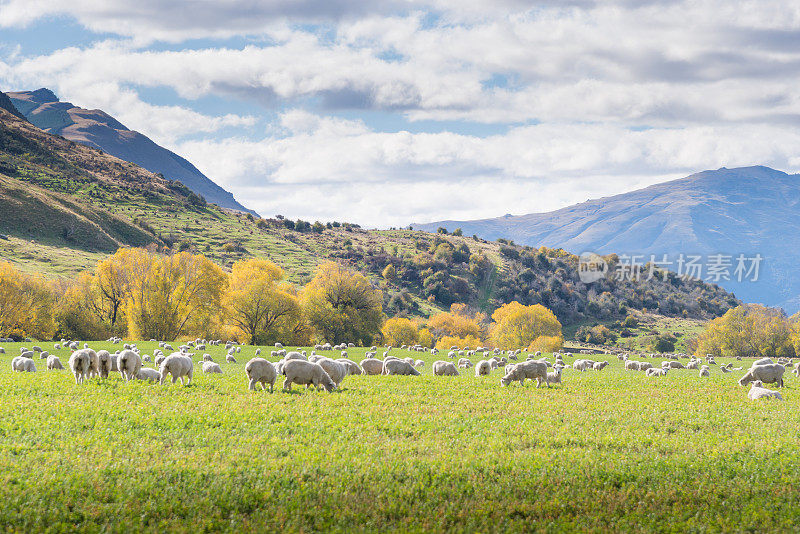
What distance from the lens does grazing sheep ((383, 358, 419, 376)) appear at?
2923 centimetres

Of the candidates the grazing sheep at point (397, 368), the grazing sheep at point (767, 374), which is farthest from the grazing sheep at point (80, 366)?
the grazing sheep at point (767, 374)

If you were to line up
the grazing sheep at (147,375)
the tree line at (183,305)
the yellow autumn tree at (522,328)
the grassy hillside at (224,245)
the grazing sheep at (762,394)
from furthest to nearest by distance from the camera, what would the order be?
the grassy hillside at (224,245) → the yellow autumn tree at (522,328) → the tree line at (183,305) → the grazing sheep at (147,375) → the grazing sheep at (762,394)

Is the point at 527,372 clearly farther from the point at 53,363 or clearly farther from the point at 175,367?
the point at 53,363

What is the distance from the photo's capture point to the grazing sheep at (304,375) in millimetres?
19562

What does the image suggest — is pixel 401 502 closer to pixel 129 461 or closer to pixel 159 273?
pixel 129 461

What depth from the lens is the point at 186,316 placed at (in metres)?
71.0

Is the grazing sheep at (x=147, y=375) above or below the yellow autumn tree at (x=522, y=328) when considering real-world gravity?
above

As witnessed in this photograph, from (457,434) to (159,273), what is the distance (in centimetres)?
6448

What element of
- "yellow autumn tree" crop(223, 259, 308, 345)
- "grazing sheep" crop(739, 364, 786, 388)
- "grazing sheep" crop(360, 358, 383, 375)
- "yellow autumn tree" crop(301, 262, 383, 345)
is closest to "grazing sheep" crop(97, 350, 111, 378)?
"grazing sheep" crop(360, 358, 383, 375)

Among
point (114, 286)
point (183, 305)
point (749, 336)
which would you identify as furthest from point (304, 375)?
point (749, 336)

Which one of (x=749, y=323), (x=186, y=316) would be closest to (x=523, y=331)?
(x=749, y=323)

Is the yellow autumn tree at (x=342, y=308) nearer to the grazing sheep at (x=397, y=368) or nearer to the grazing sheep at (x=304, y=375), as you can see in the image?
the grazing sheep at (x=397, y=368)

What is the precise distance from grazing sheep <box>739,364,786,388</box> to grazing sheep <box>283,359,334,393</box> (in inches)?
798

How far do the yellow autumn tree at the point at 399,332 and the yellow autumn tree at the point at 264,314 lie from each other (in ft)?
77.0
